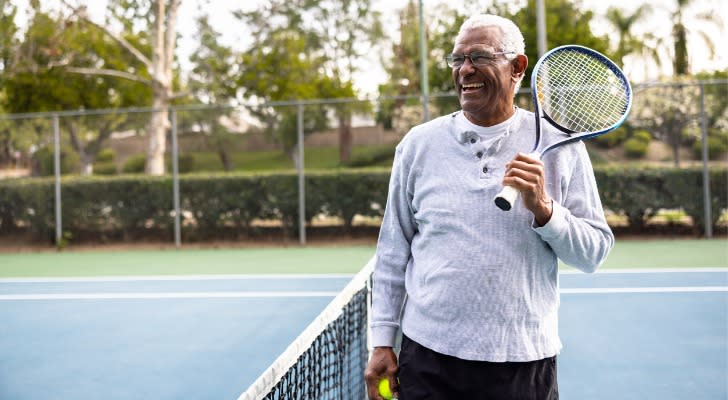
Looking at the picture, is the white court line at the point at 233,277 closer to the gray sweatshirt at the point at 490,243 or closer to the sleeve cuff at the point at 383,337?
the sleeve cuff at the point at 383,337

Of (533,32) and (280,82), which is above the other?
(533,32)

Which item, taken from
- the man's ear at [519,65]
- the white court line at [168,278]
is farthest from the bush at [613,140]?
the man's ear at [519,65]

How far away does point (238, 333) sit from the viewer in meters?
A: 5.27

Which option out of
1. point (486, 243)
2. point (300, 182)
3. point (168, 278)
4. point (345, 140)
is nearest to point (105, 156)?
point (300, 182)

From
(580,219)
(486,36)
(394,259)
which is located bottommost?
(394,259)

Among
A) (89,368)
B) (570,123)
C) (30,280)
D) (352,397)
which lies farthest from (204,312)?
(570,123)

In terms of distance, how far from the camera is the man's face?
68.2 inches

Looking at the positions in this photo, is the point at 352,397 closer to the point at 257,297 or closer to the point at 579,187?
the point at 579,187

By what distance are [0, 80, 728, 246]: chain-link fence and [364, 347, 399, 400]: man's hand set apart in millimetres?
8983

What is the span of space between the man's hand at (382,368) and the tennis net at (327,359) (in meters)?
0.28

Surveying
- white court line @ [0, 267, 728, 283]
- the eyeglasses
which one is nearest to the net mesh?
the eyeglasses

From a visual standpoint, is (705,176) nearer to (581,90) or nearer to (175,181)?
(175,181)

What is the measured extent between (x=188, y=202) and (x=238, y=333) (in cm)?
654

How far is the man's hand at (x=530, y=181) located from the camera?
1.51m
